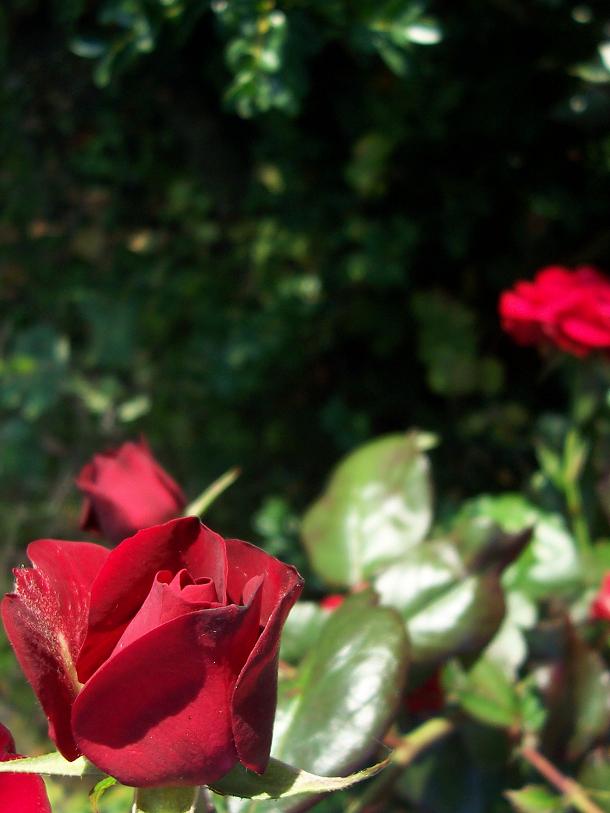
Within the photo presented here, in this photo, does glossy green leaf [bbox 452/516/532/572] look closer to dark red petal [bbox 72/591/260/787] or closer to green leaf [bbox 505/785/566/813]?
green leaf [bbox 505/785/566/813]

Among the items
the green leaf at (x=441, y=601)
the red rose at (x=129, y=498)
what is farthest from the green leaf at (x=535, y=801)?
the red rose at (x=129, y=498)

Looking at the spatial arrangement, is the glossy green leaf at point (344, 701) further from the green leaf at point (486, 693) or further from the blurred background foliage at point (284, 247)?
the blurred background foliage at point (284, 247)

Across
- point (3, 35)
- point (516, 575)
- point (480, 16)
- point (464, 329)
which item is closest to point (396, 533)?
point (516, 575)

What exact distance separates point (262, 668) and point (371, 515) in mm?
477

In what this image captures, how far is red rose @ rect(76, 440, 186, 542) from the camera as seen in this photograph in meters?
0.64

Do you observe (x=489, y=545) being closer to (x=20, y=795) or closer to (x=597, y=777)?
(x=597, y=777)

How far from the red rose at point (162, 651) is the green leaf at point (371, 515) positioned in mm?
411

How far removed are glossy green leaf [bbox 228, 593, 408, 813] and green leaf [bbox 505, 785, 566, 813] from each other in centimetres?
23

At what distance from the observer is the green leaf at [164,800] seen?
44 centimetres

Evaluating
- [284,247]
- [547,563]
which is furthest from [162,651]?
[284,247]

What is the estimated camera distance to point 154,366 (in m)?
1.70

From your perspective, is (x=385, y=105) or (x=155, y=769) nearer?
(x=155, y=769)

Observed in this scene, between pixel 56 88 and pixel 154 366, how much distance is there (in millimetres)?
521

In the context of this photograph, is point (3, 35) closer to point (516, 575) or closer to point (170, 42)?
point (170, 42)
